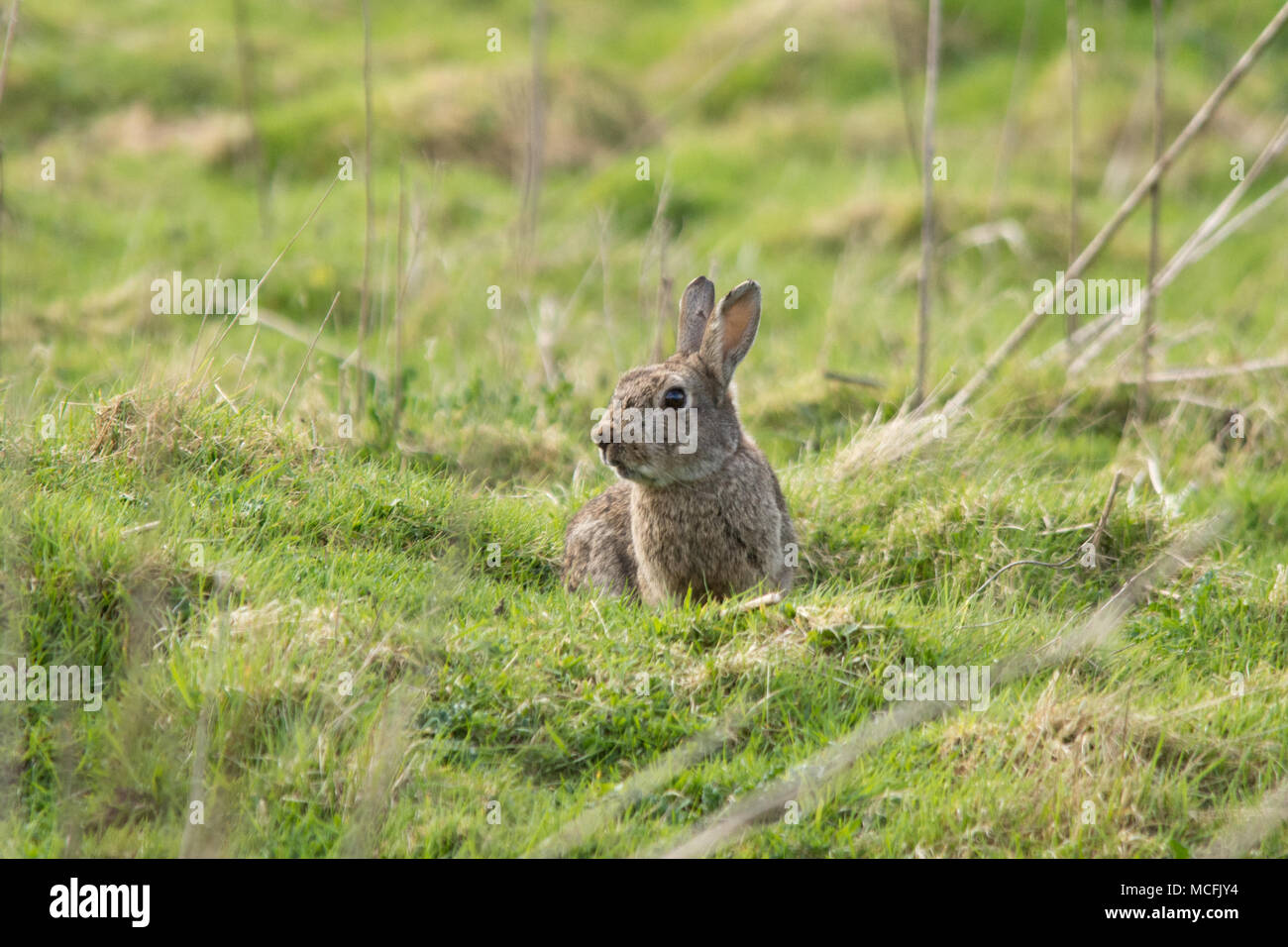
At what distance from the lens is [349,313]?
10422 mm

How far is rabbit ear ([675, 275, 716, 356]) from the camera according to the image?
6.42m

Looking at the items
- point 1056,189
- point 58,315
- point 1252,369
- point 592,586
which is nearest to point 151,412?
point 592,586

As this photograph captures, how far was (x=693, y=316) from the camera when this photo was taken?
644cm

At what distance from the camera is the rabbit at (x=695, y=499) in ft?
19.2

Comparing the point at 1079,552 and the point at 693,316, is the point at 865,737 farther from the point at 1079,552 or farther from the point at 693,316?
the point at 693,316
